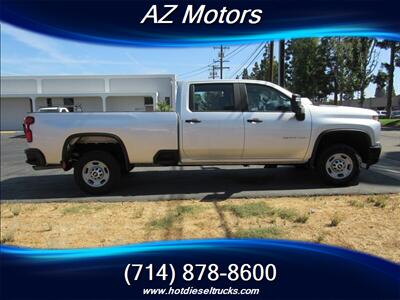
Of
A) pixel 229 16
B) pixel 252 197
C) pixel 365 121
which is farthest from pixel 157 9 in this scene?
pixel 365 121

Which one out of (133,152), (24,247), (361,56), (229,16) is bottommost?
(24,247)

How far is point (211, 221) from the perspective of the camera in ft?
17.1

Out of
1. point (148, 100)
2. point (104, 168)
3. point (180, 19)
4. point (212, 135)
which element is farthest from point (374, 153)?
point (148, 100)

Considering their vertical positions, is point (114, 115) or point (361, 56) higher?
point (361, 56)

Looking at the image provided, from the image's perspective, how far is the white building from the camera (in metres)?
34.0

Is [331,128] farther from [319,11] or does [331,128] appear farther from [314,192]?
[319,11]

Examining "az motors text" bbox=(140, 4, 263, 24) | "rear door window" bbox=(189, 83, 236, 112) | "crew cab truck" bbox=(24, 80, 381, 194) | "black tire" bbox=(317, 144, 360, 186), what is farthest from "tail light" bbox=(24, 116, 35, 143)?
"black tire" bbox=(317, 144, 360, 186)

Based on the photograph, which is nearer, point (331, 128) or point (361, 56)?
point (331, 128)

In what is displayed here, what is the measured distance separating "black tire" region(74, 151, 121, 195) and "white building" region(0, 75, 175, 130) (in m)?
26.4

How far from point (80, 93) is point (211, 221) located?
3115 centimetres

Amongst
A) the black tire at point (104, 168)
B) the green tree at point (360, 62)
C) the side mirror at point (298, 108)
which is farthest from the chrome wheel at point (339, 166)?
the green tree at point (360, 62)

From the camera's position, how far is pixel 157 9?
4684 mm

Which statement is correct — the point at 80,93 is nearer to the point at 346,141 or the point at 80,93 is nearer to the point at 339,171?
the point at 346,141

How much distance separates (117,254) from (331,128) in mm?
4513
